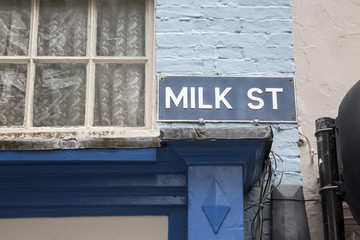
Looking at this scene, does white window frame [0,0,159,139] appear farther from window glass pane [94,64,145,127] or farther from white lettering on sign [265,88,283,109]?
white lettering on sign [265,88,283,109]

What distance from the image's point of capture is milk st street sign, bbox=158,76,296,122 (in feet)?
17.3

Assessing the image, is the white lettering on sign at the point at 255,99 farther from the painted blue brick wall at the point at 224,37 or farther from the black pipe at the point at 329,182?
the black pipe at the point at 329,182

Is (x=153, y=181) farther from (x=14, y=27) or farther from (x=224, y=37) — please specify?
(x=14, y=27)

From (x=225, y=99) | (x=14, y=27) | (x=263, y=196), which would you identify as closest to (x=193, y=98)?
(x=225, y=99)

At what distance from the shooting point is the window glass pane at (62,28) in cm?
567

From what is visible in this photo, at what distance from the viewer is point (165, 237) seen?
490cm

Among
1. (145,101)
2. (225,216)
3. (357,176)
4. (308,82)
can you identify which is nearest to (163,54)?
(145,101)

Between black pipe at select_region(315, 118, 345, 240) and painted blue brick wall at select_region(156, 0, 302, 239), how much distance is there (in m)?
0.59

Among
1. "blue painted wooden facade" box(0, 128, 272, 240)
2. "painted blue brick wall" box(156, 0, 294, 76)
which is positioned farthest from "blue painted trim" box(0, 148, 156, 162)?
"painted blue brick wall" box(156, 0, 294, 76)

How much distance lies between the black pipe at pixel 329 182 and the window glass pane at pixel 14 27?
9.18 feet

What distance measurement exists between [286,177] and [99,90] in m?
1.83

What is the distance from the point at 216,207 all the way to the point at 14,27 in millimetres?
2689

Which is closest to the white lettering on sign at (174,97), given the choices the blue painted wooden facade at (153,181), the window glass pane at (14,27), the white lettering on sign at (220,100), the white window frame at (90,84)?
the white window frame at (90,84)

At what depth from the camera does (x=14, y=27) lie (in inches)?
226
